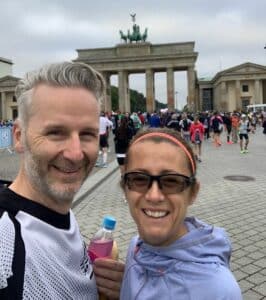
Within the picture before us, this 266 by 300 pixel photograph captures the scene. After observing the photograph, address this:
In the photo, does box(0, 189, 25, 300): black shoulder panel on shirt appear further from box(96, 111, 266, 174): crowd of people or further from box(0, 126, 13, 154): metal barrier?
box(0, 126, 13, 154): metal barrier

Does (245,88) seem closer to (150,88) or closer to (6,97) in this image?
(150,88)

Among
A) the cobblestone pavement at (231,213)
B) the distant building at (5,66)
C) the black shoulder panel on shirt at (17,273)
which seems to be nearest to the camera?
the black shoulder panel on shirt at (17,273)

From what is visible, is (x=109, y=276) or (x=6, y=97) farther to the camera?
(x=6, y=97)

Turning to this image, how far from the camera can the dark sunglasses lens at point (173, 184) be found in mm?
1632

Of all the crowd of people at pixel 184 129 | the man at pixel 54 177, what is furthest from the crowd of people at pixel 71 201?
the crowd of people at pixel 184 129

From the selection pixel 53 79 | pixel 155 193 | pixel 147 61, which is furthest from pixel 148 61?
pixel 155 193

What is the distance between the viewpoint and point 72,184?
1.66 m

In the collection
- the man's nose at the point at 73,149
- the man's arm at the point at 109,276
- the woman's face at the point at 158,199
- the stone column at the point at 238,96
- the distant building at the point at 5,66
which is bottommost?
the man's arm at the point at 109,276

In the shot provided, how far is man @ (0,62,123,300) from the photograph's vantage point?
4.82 ft

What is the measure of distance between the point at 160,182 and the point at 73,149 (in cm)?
36

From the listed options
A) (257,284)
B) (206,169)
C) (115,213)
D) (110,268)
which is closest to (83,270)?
(110,268)

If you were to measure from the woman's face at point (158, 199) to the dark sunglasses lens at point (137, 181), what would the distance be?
0.02 metres

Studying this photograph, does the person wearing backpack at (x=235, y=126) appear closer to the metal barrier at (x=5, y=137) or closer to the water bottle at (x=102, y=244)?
the metal barrier at (x=5, y=137)

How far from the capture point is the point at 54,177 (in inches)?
64.4
